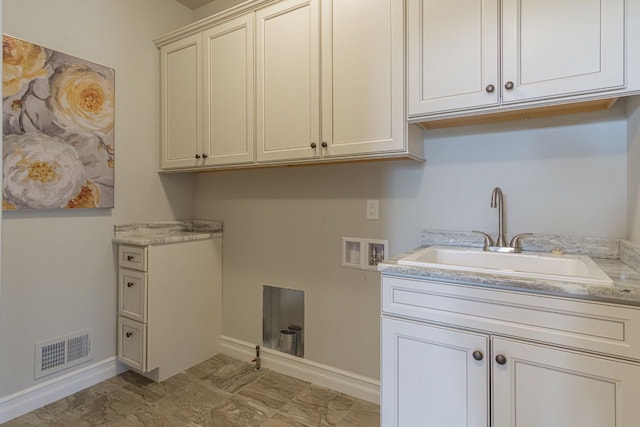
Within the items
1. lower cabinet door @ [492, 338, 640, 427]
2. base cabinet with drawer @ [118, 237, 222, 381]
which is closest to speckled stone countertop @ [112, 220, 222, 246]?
base cabinet with drawer @ [118, 237, 222, 381]

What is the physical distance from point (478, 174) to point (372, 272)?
787mm

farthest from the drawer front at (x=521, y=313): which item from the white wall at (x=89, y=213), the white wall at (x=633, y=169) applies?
the white wall at (x=89, y=213)

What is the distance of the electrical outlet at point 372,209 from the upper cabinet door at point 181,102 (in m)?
1.17

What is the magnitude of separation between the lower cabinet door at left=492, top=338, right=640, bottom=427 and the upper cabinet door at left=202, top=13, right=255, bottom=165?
162 cm

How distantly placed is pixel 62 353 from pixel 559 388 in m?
2.50

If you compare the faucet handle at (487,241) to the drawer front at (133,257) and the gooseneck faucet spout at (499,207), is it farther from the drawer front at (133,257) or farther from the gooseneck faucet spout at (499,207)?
the drawer front at (133,257)

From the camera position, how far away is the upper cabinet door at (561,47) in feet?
4.02

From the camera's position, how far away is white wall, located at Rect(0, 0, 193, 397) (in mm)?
1872

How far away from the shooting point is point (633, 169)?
1357 mm

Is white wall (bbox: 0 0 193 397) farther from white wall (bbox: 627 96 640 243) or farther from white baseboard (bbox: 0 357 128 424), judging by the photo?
white wall (bbox: 627 96 640 243)

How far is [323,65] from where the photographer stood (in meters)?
1.82

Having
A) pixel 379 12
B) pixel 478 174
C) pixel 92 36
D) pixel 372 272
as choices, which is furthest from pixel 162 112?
pixel 478 174

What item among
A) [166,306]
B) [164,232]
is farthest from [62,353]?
[164,232]

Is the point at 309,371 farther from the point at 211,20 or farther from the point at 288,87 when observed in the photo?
the point at 211,20
